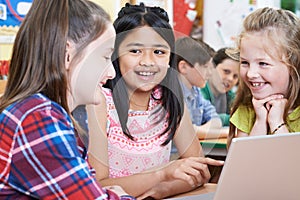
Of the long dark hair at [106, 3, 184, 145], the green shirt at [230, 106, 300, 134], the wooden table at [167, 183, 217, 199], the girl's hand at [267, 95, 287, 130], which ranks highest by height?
the long dark hair at [106, 3, 184, 145]

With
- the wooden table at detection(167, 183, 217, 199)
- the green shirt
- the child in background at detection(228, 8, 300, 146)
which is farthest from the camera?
the green shirt

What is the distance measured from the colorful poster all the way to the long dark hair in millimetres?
1334

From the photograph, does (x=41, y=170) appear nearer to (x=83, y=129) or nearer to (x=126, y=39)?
(x=83, y=129)

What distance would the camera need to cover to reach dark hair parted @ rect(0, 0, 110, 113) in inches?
35.4

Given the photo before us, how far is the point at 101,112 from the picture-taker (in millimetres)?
1025

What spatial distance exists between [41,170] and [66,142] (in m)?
0.06

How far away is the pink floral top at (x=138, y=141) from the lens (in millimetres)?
1000

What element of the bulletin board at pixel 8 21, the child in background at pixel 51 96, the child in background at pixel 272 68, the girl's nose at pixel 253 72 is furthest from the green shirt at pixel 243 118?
the bulletin board at pixel 8 21

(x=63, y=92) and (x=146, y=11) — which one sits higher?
(x=146, y=11)

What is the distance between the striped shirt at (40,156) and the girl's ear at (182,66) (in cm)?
23

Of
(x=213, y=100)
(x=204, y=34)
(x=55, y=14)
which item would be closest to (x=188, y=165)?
(x=213, y=100)

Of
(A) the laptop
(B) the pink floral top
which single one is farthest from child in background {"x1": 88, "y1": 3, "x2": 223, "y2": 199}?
(A) the laptop

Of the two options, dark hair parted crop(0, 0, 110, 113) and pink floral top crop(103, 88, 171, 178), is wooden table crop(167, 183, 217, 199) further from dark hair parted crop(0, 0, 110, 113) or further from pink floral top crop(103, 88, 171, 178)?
dark hair parted crop(0, 0, 110, 113)

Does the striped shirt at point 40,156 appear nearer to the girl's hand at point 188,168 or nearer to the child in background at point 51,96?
the child in background at point 51,96
